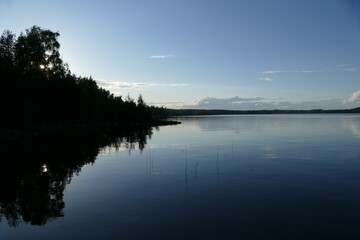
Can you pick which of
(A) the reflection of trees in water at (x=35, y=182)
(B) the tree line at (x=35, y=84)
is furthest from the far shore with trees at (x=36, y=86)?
(A) the reflection of trees in water at (x=35, y=182)

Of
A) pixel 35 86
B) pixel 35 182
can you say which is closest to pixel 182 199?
pixel 35 182

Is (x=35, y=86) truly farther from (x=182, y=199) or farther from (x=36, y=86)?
(x=182, y=199)

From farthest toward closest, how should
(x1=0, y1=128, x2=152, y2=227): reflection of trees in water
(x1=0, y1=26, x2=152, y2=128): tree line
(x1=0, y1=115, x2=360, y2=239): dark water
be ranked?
(x1=0, y1=26, x2=152, y2=128): tree line
(x1=0, y1=128, x2=152, y2=227): reflection of trees in water
(x1=0, y1=115, x2=360, y2=239): dark water

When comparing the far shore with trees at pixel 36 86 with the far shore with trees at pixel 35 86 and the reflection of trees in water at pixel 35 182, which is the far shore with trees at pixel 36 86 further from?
the reflection of trees in water at pixel 35 182

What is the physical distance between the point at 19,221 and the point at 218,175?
55.7 feet

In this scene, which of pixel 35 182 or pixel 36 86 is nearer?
pixel 35 182

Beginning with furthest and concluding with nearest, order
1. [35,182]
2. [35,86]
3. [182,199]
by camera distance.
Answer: [35,86], [35,182], [182,199]

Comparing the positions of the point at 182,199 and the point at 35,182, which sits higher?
the point at 35,182

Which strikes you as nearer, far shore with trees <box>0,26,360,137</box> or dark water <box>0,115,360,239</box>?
dark water <box>0,115,360,239</box>

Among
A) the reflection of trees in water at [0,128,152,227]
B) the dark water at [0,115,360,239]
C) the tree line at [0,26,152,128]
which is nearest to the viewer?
the dark water at [0,115,360,239]

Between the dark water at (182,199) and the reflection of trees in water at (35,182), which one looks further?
the reflection of trees in water at (35,182)

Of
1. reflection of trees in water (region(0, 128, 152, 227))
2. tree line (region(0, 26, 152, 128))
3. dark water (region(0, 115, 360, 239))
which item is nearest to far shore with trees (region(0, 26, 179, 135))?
tree line (region(0, 26, 152, 128))

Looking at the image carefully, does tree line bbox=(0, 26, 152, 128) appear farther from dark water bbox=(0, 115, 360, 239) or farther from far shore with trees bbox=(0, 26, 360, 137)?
dark water bbox=(0, 115, 360, 239)

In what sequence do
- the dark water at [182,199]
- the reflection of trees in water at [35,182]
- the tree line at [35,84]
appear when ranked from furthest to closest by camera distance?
1. the tree line at [35,84]
2. the reflection of trees in water at [35,182]
3. the dark water at [182,199]
